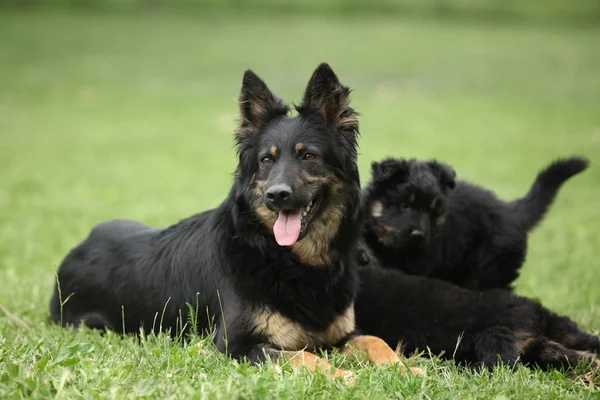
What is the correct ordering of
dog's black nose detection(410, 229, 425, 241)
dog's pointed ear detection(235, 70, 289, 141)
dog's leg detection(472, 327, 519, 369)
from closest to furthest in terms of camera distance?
dog's leg detection(472, 327, 519, 369)
dog's pointed ear detection(235, 70, 289, 141)
dog's black nose detection(410, 229, 425, 241)

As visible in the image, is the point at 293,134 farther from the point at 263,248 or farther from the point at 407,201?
the point at 407,201

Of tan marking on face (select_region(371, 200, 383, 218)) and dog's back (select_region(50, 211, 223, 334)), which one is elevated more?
tan marking on face (select_region(371, 200, 383, 218))

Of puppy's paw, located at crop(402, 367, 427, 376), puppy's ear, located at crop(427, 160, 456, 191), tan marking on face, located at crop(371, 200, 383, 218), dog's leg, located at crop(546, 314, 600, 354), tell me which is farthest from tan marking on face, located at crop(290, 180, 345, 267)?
puppy's ear, located at crop(427, 160, 456, 191)

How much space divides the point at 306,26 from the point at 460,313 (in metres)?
34.9

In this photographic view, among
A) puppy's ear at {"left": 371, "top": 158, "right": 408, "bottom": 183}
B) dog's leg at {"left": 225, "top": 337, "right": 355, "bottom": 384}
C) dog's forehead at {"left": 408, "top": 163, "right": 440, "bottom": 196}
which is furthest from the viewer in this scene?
puppy's ear at {"left": 371, "top": 158, "right": 408, "bottom": 183}

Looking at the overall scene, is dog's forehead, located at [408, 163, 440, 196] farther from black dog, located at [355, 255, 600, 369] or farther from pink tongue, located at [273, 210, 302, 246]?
pink tongue, located at [273, 210, 302, 246]

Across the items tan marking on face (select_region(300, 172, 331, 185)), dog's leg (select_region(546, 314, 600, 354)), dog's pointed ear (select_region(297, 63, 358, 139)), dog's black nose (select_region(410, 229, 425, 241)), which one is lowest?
dog's leg (select_region(546, 314, 600, 354))

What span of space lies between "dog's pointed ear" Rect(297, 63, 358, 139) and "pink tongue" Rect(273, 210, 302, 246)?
2.43ft

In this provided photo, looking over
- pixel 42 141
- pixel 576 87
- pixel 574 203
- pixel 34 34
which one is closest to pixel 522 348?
pixel 574 203

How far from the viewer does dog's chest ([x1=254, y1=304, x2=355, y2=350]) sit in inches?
192

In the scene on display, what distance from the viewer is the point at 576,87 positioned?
96.0ft

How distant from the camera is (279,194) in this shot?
15.5ft

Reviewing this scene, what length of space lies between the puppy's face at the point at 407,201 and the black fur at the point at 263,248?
61.3 inches

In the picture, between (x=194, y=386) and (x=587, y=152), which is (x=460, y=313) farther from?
(x=587, y=152)
